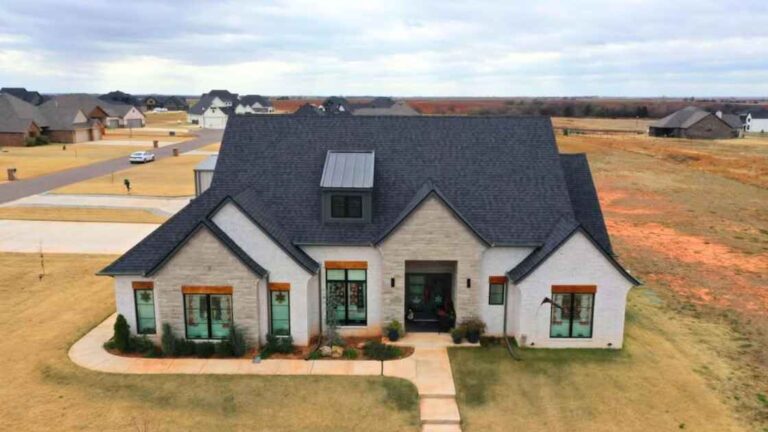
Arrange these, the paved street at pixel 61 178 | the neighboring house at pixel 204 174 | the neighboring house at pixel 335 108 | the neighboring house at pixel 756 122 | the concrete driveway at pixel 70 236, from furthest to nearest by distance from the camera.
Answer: the neighboring house at pixel 756 122 → the neighboring house at pixel 335 108 → the paved street at pixel 61 178 → the concrete driveway at pixel 70 236 → the neighboring house at pixel 204 174

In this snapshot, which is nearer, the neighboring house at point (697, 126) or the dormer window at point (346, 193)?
the dormer window at point (346, 193)

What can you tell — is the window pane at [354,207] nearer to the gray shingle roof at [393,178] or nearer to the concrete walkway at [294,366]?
the gray shingle roof at [393,178]

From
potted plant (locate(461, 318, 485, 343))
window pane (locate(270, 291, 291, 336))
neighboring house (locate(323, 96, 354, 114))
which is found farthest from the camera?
neighboring house (locate(323, 96, 354, 114))

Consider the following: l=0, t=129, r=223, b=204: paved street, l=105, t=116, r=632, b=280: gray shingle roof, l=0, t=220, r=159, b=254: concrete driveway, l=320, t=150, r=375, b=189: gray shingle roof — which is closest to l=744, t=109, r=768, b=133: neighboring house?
l=0, t=129, r=223, b=204: paved street

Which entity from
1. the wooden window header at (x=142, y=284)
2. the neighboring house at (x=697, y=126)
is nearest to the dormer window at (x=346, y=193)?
the wooden window header at (x=142, y=284)

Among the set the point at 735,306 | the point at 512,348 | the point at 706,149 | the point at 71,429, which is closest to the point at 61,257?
the point at 71,429

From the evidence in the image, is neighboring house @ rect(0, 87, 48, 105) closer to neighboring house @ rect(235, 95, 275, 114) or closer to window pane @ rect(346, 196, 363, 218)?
neighboring house @ rect(235, 95, 275, 114)

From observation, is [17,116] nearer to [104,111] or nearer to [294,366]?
[104,111]
